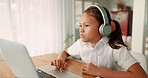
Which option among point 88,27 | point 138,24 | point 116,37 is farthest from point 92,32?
point 138,24

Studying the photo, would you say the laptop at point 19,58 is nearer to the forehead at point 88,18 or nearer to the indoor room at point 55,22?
the forehead at point 88,18

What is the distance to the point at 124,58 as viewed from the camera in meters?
0.84

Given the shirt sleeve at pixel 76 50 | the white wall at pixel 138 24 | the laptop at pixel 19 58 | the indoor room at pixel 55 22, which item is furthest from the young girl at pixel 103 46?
the white wall at pixel 138 24

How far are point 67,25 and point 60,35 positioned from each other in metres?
0.22

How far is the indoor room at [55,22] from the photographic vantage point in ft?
7.92

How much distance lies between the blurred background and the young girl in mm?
1570

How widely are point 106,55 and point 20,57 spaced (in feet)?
1.53

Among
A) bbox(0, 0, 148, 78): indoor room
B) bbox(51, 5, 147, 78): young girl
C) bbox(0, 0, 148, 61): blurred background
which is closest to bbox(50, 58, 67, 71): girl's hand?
bbox(51, 5, 147, 78): young girl

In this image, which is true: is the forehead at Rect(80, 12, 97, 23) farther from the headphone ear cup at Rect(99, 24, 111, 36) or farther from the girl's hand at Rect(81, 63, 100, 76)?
the girl's hand at Rect(81, 63, 100, 76)

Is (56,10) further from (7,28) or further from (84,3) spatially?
(7,28)

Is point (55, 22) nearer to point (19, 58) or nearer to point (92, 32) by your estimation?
point (92, 32)

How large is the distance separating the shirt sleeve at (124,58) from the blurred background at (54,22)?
5.40 ft

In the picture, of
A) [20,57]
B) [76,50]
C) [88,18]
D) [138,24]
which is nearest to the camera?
[20,57]

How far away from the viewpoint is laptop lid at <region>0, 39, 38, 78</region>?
68cm
